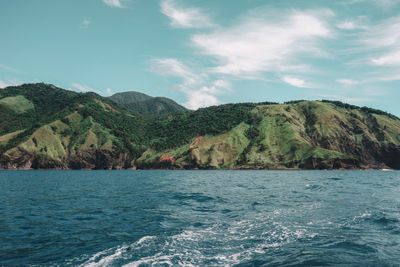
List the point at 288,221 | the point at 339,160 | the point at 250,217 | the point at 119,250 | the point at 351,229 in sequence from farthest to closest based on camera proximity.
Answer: the point at 339,160, the point at 250,217, the point at 288,221, the point at 351,229, the point at 119,250

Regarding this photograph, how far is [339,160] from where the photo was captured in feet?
618

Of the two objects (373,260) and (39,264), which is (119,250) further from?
(373,260)

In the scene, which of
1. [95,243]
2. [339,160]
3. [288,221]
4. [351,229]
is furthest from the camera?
[339,160]

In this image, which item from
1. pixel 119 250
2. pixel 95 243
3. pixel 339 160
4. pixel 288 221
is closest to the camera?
pixel 119 250

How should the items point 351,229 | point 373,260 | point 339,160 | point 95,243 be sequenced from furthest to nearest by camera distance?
1. point 339,160
2. point 351,229
3. point 95,243
4. point 373,260

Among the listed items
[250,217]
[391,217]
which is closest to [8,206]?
[250,217]

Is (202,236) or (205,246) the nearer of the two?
(205,246)

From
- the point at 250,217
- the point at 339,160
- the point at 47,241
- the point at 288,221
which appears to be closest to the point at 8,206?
the point at 47,241

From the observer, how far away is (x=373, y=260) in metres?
12.2

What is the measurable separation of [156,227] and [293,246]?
32.2ft

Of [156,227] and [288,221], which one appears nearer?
[156,227]

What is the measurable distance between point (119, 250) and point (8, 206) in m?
22.3

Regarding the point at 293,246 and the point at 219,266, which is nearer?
the point at 219,266

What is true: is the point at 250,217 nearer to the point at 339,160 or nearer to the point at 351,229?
the point at 351,229
